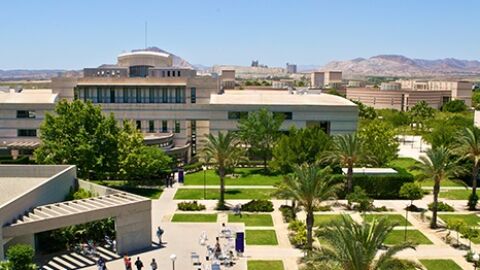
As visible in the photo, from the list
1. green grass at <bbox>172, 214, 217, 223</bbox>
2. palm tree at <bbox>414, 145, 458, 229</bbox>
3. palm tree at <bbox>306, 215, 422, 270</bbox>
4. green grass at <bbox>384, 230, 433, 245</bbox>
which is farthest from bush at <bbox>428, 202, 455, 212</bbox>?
palm tree at <bbox>306, 215, 422, 270</bbox>

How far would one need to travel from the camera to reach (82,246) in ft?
118

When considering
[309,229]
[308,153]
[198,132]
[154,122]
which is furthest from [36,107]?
[309,229]

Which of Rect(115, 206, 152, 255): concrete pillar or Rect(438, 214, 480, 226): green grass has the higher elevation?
Rect(115, 206, 152, 255): concrete pillar

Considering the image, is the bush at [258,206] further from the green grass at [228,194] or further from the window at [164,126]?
the window at [164,126]

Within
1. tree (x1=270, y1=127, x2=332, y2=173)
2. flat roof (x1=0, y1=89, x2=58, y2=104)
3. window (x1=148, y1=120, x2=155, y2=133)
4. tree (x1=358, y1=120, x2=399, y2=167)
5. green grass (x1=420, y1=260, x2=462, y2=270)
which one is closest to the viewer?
green grass (x1=420, y1=260, x2=462, y2=270)

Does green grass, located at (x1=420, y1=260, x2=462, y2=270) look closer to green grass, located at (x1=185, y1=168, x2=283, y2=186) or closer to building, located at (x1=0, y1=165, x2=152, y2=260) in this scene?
building, located at (x1=0, y1=165, x2=152, y2=260)

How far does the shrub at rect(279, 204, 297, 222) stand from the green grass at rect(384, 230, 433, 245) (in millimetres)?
7676

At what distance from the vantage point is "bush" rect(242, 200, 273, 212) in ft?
153

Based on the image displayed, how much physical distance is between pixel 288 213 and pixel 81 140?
20904 mm

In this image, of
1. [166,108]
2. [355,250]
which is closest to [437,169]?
[355,250]

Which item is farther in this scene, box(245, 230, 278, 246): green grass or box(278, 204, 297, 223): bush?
box(278, 204, 297, 223): bush

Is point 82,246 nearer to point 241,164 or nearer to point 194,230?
point 194,230

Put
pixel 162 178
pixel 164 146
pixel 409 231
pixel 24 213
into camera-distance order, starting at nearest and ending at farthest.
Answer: pixel 24 213
pixel 409 231
pixel 162 178
pixel 164 146

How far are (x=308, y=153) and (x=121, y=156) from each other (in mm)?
19259
